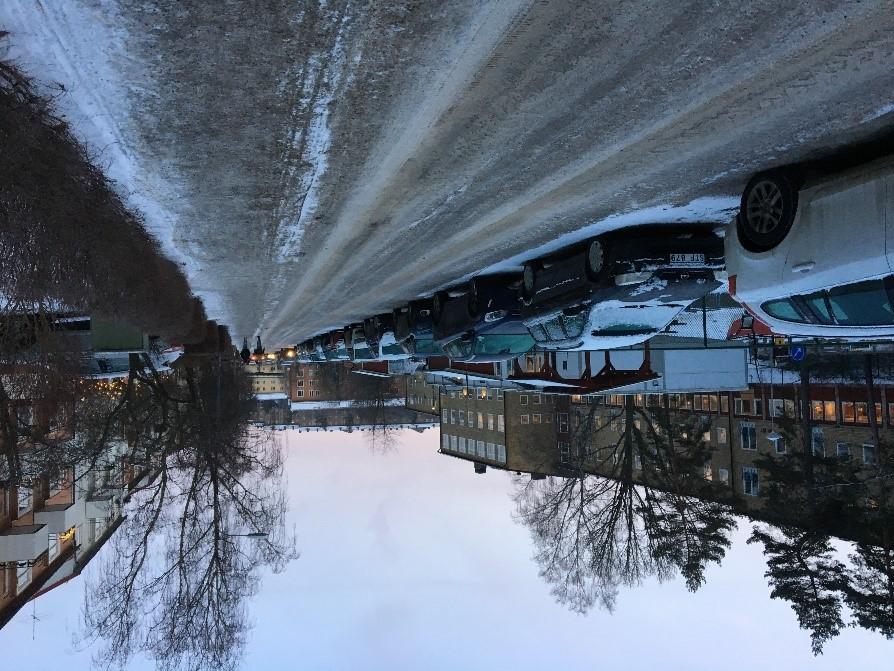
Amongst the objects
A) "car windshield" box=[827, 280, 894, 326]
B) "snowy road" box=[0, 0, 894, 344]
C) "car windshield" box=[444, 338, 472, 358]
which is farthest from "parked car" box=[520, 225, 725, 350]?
"car windshield" box=[444, 338, 472, 358]

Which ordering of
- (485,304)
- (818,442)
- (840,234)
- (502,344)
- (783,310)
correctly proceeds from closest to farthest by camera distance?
(840,234) < (783,310) < (485,304) < (502,344) < (818,442)

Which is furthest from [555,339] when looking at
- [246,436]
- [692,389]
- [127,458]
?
[246,436]

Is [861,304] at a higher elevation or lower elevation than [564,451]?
higher

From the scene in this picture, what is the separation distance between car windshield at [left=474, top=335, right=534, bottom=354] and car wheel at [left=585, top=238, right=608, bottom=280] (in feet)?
16.3

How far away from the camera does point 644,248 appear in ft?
→ 30.2

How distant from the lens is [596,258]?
9.76 metres

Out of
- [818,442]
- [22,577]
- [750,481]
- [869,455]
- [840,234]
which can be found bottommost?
[22,577]

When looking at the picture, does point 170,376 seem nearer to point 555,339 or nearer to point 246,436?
point 246,436

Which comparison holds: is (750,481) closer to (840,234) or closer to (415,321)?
(415,321)

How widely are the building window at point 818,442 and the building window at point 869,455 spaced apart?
1.59m

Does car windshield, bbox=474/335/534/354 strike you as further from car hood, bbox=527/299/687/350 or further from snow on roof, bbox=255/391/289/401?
snow on roof, bbox=255/391/289/401

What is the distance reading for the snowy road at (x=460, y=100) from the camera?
5438 millimetres

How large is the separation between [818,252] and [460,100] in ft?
13.2

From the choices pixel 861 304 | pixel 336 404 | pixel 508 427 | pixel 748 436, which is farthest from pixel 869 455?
pixel 336 404
